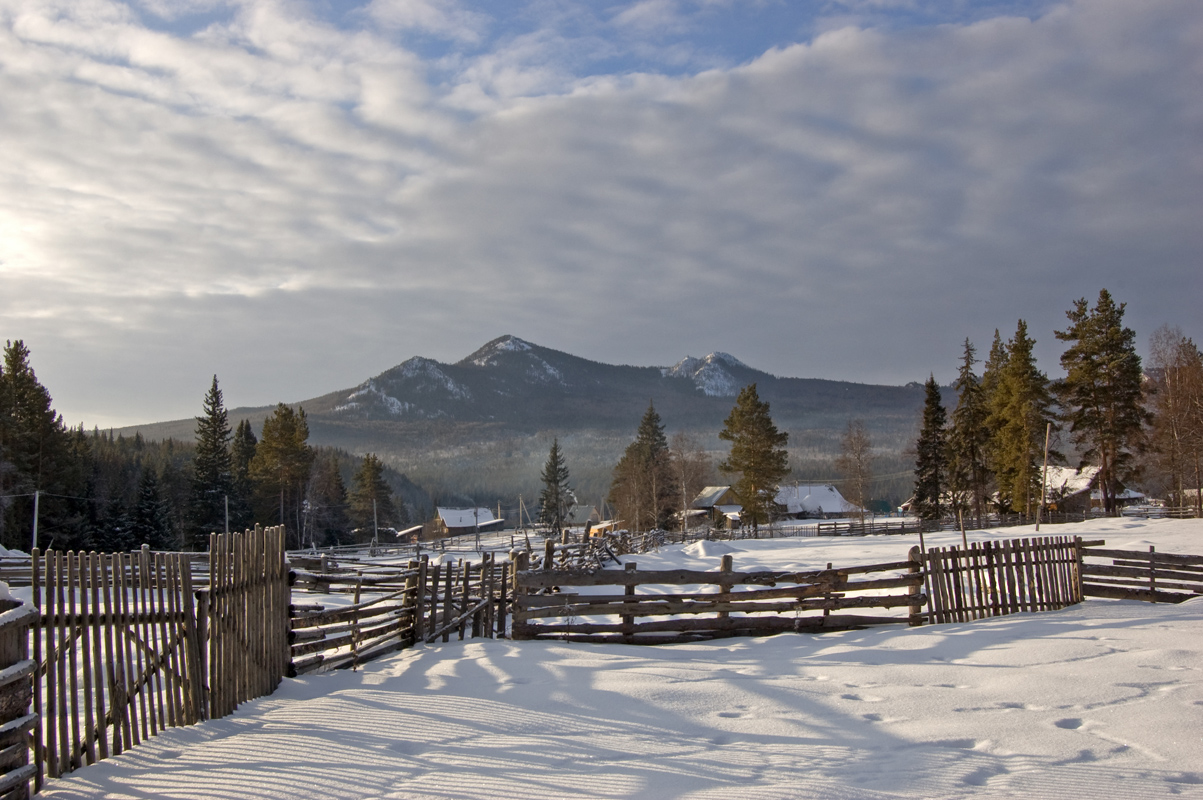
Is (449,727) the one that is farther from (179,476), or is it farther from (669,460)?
(179,476)

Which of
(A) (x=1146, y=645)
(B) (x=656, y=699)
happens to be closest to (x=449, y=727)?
(B) (x=656, y=699)

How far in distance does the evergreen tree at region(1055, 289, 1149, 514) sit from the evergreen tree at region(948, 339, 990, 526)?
6.57 meters

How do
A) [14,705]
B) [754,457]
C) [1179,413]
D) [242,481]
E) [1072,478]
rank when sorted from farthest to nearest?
1. [1072,478]
2. [242,481]
3. [754,457]
4. [1179,413]
5. [14,705]

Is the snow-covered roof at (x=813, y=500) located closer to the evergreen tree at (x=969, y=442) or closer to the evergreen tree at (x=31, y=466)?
the evergreen tree at (x=969, y=442)

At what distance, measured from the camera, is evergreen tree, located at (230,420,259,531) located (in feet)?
185

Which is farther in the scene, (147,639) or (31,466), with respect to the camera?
→ (31,466)

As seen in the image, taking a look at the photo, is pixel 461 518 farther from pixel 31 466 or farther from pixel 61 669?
pixel 61 669

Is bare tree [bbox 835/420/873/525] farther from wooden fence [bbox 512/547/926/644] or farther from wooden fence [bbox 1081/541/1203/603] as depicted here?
wooden fence [bbox 512/547/926/644]

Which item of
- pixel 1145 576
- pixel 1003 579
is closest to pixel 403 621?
Answer: pixel 1003 579

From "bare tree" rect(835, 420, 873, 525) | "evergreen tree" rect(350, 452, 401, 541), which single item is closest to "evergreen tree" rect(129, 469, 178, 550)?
"evergreen tree" rect(350, 452, 401, 541)

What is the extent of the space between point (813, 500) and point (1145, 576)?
79.6 metres

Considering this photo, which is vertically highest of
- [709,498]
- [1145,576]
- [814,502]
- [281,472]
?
[281,472]

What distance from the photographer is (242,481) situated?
61406 millimetres

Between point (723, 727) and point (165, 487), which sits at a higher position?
point (165, 487)
